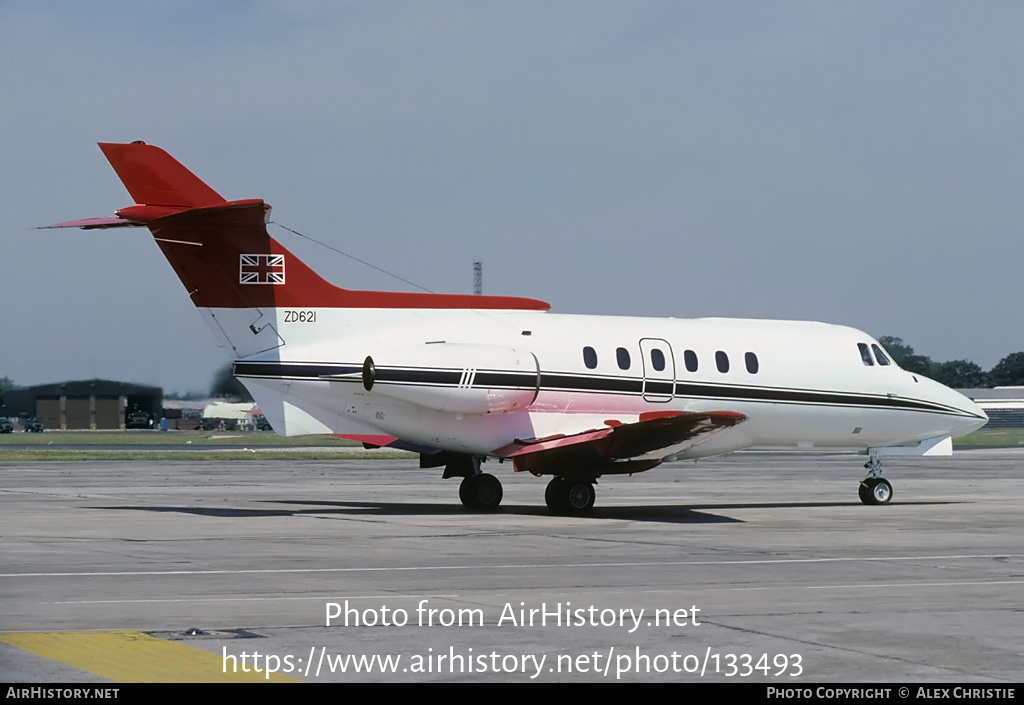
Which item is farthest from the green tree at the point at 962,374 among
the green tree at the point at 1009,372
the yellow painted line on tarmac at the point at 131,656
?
the yellow painted line on tarmac at the point at 131,656

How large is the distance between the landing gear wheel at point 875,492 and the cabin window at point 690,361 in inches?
194

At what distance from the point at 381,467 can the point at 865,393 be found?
20765 mm

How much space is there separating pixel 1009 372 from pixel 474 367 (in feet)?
411

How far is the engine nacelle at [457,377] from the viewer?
2219 centimetres

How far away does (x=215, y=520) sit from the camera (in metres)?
22.1

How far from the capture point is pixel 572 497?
23.8m

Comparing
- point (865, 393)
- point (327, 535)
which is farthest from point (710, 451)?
point (327, 535)

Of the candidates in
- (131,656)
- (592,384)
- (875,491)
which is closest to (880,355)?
(875,491)

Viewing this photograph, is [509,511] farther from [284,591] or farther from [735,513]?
[284,591]

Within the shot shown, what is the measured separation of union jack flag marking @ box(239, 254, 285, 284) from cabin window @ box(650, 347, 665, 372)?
270 inches

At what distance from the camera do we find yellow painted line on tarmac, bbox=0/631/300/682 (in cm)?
859

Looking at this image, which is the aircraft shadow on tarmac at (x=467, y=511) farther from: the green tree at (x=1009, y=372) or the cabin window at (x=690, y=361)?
the green tree at (x=1009, y=372)

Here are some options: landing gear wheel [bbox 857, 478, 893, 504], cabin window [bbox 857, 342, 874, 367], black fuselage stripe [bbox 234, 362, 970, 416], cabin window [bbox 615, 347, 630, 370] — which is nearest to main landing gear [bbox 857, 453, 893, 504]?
landing gear wheel [bbox 857, 478, 893, 504]

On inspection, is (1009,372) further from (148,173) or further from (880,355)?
(148,173)
